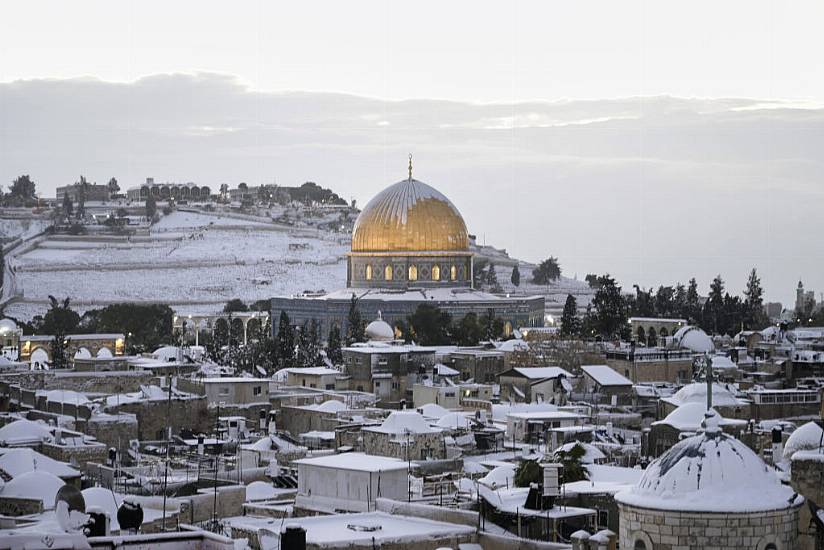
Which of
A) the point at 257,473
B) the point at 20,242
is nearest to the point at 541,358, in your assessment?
the point at 257,473

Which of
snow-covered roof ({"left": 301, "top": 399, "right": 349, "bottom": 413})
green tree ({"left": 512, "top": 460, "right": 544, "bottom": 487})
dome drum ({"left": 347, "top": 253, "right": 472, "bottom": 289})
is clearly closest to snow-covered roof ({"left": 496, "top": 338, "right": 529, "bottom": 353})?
snow-covered roof ({"left": 301, "top": 399, "right": 349, "bottom": 413})

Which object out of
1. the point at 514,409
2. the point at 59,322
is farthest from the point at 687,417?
the point at 59,322

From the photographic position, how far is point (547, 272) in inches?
5625

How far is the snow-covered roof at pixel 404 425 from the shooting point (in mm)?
35978

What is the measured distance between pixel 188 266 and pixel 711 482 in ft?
468

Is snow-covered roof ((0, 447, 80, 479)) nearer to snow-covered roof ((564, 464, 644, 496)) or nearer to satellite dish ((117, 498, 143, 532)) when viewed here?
snow-covered roof ((564, 464, 644, 496))

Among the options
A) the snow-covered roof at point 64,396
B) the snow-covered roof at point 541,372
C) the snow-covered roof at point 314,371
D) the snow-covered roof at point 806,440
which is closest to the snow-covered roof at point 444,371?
the snow-covered roof at point 541,372

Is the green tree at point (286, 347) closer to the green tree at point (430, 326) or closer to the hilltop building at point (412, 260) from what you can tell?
the green tree at point (430, 326)

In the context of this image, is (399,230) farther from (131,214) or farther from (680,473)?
(131,214)

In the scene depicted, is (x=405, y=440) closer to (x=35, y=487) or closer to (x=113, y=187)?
(x=35, y=487)

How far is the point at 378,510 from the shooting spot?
2295 centimetres

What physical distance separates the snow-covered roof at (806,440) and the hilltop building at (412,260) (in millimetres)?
60237

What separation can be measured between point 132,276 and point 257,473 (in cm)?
12152

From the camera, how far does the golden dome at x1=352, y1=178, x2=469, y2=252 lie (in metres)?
79.8
